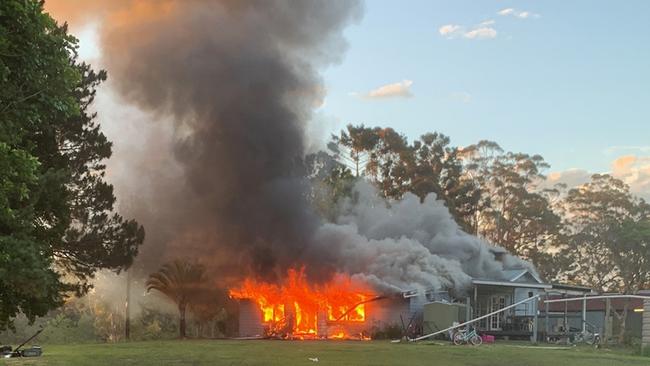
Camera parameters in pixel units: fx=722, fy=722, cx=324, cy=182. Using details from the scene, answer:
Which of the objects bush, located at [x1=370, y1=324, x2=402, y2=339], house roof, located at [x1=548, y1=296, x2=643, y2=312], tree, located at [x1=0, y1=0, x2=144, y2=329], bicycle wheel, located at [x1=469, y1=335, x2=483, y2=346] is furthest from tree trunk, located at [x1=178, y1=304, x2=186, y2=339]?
house roof, located at [x1=548, y1=296, x2=643, y2=312]

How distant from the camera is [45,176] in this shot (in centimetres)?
1875

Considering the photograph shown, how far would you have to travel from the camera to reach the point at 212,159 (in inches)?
1545

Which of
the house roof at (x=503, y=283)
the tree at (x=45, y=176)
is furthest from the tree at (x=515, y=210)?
the tree at (x=45, y=176)

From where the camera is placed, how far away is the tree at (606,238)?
68.0 meters

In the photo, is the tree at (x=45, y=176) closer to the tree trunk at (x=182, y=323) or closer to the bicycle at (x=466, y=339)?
the tree trunk at (x=182, y=323)

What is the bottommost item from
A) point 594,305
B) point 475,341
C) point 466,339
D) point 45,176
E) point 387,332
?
point 594,305

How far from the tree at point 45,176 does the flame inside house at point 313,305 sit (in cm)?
1335

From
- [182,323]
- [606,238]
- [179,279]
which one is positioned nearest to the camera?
[182,323]

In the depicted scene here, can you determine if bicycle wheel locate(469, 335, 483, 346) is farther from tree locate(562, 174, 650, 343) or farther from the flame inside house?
tree locate(562, 174, 650, 343)

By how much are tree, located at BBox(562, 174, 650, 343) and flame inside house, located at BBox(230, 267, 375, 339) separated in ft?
121

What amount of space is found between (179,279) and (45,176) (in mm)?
26205

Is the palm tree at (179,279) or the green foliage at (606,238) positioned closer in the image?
the palm tree at (179,279)

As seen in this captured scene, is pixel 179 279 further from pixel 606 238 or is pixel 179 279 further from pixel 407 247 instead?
pixel 606 238

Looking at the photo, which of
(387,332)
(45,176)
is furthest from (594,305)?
(45,176)
